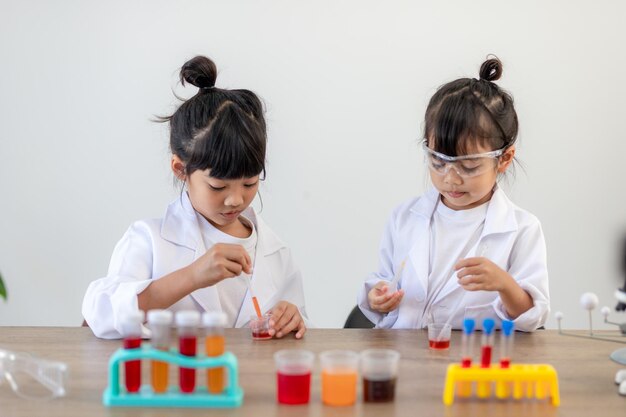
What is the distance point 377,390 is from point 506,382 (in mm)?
268

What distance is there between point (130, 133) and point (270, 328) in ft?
6.69

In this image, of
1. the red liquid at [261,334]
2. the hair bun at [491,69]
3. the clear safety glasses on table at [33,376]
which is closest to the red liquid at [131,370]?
the clear safety glasses on table at [33,376]

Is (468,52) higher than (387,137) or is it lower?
higher

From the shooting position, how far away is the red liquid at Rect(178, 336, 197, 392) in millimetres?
1705

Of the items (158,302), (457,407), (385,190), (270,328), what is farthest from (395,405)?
(385,190)

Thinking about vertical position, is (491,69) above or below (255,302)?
above

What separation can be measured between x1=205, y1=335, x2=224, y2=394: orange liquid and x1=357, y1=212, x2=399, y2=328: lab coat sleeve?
894 mm

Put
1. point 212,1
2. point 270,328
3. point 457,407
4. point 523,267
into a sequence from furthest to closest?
point 212,1, point 523,267, point 270,328, point 457,407

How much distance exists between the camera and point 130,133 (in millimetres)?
4004

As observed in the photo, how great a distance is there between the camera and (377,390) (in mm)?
1741

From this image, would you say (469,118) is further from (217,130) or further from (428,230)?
(217,130)

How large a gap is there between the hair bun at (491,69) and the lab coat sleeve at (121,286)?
1.12m

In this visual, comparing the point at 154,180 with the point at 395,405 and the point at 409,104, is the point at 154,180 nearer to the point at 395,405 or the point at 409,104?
the point at 409,104

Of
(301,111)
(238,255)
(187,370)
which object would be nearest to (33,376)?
(187,370)
